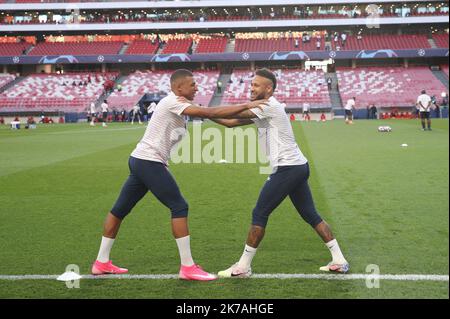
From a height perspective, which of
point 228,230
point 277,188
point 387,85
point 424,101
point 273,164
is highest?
point 387,85

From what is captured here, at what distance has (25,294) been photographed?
209 inches

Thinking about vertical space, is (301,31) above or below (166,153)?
above

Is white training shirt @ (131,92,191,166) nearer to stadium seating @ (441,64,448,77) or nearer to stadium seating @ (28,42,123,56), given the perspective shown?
stadium seating @ (28,42,123,56)

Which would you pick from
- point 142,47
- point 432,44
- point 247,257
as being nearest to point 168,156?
point 247,257

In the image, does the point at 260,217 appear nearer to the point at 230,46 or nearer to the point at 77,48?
the point at 77,48

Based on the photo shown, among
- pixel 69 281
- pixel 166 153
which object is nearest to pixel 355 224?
→ pixel 166 153

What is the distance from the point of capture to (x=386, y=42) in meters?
68.1

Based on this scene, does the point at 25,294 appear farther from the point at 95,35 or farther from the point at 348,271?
the point at 95,35

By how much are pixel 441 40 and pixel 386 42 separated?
5980 mm

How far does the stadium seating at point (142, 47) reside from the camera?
68.3m

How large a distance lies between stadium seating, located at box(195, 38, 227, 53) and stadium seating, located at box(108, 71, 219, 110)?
2.61 meters

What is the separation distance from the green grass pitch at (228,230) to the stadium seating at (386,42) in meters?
53.5

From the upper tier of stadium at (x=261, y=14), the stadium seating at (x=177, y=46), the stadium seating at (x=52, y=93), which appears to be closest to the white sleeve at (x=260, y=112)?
the stadium seating at (x=52, y=93)

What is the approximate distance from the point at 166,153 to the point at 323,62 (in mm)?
64189
